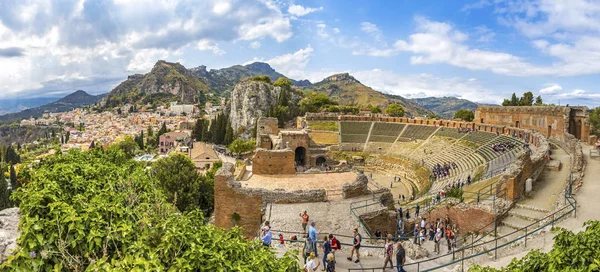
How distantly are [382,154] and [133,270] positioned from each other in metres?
44.5

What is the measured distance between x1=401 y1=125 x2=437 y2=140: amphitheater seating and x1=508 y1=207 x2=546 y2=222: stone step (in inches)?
1357

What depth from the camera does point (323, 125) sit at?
62.8m

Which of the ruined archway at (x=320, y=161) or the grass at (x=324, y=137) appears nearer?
the ruined archway at (x=320, y=161)

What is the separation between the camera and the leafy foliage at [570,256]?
6.36m

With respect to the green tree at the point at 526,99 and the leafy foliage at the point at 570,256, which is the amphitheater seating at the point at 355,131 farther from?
the leafy foliage at the point at 570,256

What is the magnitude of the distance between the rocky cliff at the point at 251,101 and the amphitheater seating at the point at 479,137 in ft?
164

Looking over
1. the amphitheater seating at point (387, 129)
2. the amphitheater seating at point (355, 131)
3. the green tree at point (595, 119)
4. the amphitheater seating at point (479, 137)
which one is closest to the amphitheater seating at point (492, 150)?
the amphitheater seating at point (479, 137)

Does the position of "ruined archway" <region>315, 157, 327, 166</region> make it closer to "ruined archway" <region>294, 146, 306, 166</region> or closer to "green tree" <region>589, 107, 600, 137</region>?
"ruined archway" <region>294, 146, 306, 166</region>

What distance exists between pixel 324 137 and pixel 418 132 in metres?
13.5

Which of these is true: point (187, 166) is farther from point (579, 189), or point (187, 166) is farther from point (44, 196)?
point (579, 189)

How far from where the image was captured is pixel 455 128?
5159 centimetres

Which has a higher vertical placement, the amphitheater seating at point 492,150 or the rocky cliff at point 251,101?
the rocky cliff at point 251,101

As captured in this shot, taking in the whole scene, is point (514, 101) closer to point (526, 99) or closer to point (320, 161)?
point (526, 99)

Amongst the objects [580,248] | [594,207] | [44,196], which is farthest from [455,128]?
[44,196]
